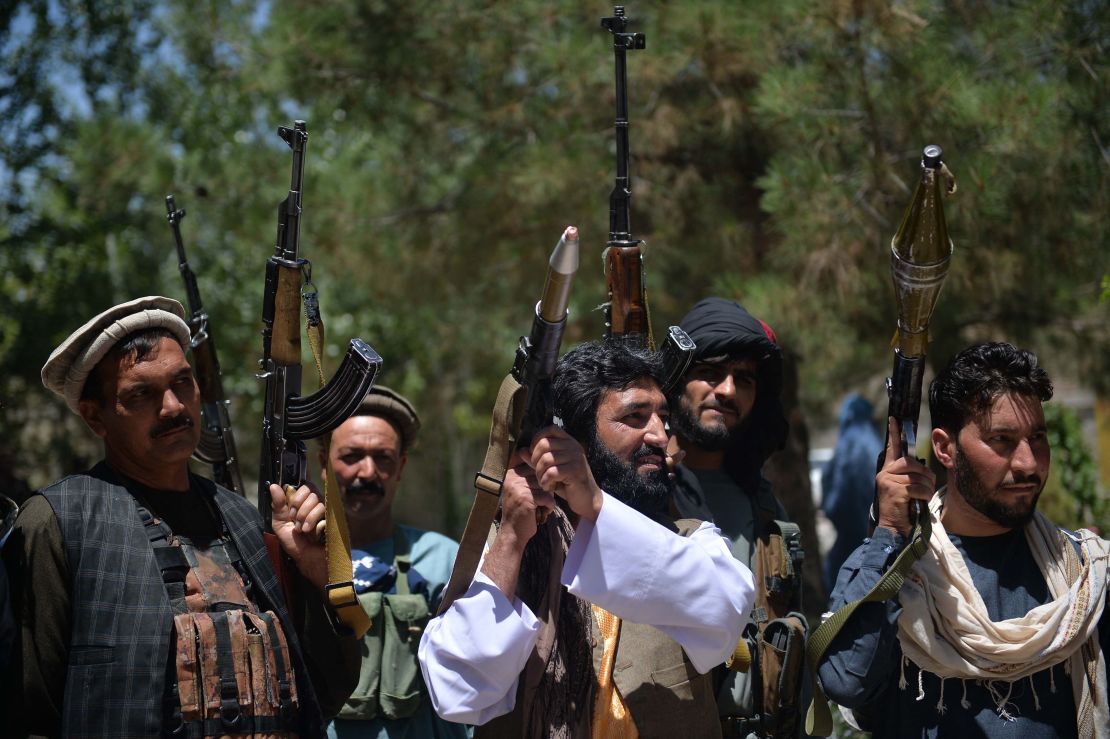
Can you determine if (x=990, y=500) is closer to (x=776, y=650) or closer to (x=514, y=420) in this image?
(x=776, y=650)

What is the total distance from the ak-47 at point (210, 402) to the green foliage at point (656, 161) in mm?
2570

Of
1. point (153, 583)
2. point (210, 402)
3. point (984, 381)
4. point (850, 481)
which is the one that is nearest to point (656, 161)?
point (850, 481)

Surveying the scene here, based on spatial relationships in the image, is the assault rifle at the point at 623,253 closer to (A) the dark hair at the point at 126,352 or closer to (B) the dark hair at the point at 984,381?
(B) the dark hair at the point at 984,381

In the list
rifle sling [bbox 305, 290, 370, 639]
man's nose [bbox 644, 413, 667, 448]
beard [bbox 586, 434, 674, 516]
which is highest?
man's nose [bbox 644, 413, 667, 448]

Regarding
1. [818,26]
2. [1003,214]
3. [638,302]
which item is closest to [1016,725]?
[638,302]

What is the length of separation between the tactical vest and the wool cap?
1776 millimetres

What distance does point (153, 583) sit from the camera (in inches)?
115

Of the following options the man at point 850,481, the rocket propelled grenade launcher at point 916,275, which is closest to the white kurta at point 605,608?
the rocket propelled grenade launcher at point 916,275

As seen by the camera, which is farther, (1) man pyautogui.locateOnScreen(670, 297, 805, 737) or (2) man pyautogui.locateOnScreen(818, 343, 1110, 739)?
(1) man pyautogui.locateOnScreen(670, 297, 805, 737)

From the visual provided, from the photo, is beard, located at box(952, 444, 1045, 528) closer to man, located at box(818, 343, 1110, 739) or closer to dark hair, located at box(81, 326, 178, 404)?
man, located at box(818, 343, 1110, 739)

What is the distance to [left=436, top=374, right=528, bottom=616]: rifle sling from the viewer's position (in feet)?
9.90

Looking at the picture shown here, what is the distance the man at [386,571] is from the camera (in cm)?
416

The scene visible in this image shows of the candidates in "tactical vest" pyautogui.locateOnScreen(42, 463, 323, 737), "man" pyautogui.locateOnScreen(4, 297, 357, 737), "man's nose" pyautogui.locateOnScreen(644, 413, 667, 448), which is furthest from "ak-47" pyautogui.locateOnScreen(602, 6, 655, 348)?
"tactical vest" pyautogui.locateOnScreen(42, 463, 323, 737)

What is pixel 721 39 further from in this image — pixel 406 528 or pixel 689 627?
pixel 689 627
